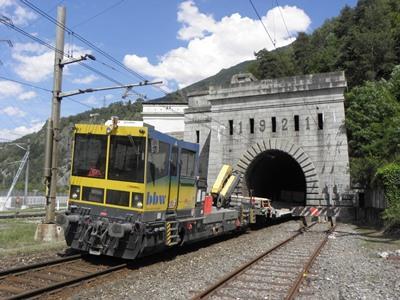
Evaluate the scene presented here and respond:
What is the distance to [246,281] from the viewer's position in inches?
356

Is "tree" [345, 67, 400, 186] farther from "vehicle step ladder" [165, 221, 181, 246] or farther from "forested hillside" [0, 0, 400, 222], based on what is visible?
"vehicle step ladder" [165, 221, 181, 246]

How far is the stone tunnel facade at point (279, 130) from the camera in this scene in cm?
3175

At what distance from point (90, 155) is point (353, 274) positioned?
7.04 meters

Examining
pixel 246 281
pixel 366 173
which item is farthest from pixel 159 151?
pixel 366 173

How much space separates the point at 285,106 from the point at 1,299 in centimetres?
2914

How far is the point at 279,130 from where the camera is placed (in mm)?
33688

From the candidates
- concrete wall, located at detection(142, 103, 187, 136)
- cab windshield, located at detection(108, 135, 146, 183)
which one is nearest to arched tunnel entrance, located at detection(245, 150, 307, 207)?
concrete wall, located at detection(142, 103, 187, 136)

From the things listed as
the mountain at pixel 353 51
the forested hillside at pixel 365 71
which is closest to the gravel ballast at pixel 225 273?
the forested hillside at pixel 365 71

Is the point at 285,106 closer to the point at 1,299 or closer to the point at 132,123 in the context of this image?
the point at 132,123

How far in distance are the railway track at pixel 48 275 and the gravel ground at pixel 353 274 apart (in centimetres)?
443

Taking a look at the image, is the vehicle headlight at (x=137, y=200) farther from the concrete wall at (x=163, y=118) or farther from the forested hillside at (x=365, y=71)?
the concrete wall at (x=163, y=118)

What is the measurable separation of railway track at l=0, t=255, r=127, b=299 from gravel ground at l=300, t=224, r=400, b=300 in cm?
443

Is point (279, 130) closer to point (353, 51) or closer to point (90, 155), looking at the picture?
point (353, 51)

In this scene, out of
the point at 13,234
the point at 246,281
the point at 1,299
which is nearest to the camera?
the point at 1,299
